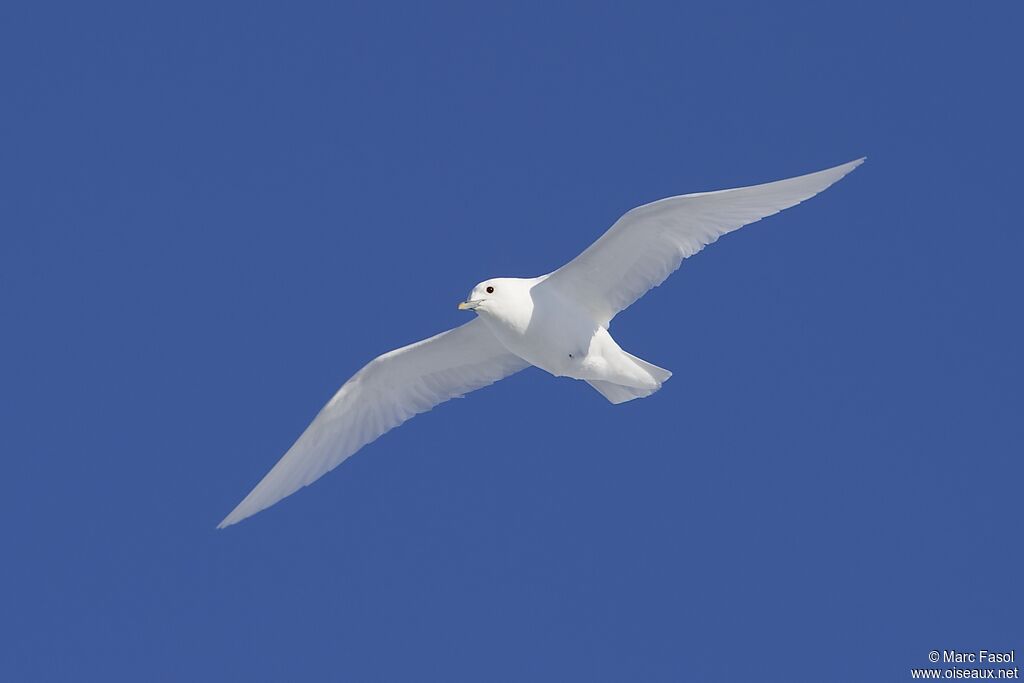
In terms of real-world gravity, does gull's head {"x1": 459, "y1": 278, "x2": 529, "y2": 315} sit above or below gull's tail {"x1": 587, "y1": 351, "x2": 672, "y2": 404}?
above

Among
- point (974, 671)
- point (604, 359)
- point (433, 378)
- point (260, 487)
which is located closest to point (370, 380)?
point (433, 378)

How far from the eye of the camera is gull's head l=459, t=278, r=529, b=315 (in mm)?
10906

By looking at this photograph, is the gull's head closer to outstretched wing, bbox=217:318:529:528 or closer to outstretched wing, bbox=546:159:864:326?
outstretched wing, bbox=546:159:864:326

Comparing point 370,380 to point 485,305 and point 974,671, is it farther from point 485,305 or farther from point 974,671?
point 974,671

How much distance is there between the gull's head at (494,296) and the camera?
1091cm

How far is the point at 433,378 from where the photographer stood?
12.2 meters

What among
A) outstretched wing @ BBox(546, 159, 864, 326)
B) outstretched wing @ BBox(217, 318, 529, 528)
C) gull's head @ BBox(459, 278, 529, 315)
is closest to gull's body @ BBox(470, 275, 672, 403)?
gull's head @ BBox(459, 278, 529, 315)

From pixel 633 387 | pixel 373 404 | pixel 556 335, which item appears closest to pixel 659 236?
pixel 556 335

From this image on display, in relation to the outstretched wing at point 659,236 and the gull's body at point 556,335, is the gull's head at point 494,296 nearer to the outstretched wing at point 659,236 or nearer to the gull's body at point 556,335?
the gull's body at point 556,335

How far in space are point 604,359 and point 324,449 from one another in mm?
2933

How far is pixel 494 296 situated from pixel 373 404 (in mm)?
2003

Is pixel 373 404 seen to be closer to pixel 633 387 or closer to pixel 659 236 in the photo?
pixel 633 387

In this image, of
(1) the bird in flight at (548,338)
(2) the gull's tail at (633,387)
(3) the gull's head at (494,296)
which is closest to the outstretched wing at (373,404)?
(1) the bird in flight at (548,338)

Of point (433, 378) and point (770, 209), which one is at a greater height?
point (770, 209)
